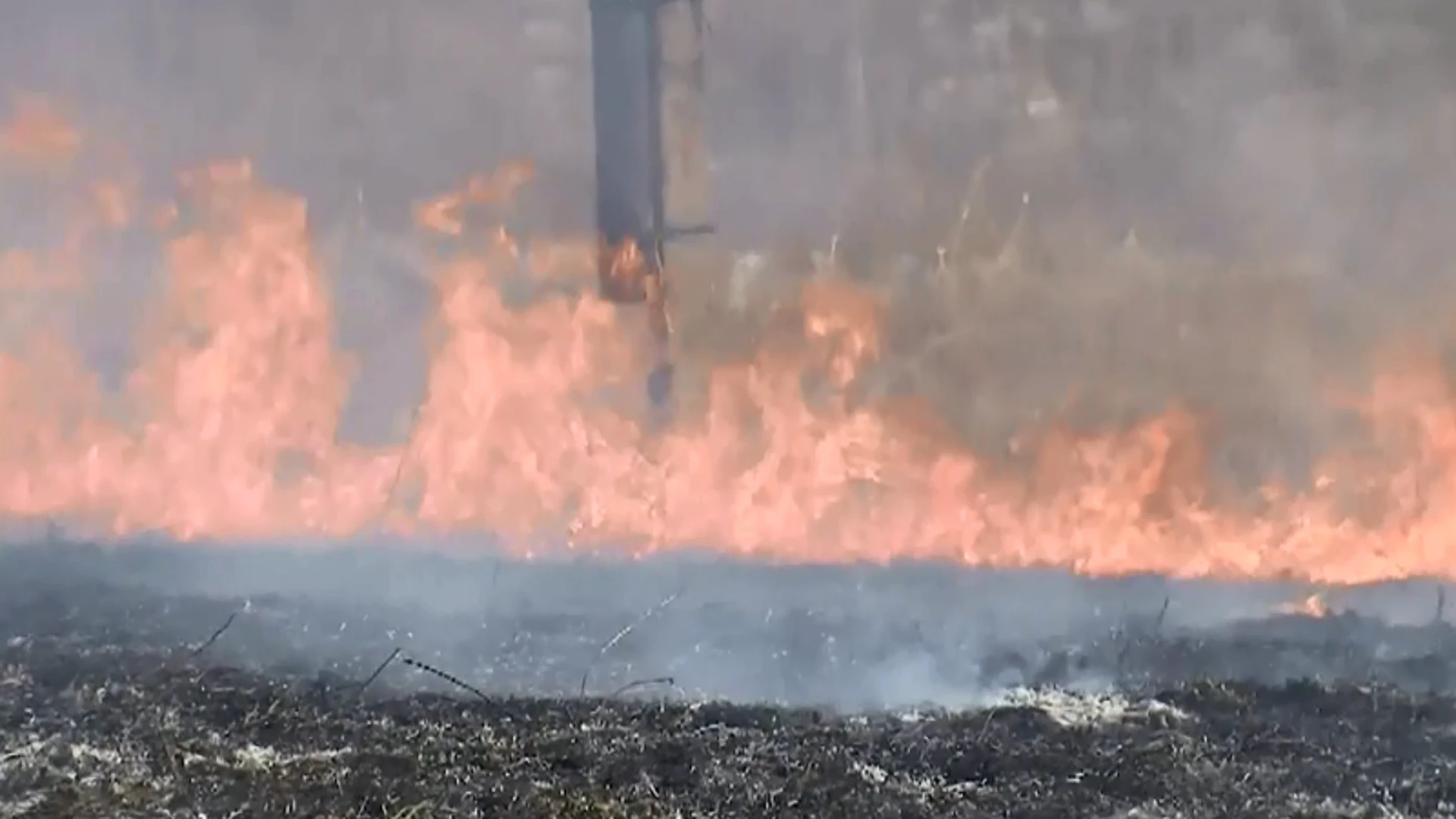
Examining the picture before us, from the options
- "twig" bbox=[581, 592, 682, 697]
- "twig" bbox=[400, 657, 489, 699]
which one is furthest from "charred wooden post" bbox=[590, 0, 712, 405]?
"twig" bbox=[400, 657, 489, 699]

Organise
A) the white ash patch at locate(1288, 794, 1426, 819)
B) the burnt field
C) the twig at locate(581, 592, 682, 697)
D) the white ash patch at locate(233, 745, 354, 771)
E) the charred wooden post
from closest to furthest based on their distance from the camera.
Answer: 1. the white ash patch at locate(1288, 794, 1426, 819)
2. the burnt field
3. the white ash patch at locate(233, 745, 354, 771)
4. the twig at locate(581, 592, 682, 697)
5. the charred wooden post

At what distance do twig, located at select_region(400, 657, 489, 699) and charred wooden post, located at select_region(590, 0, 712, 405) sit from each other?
2.09m

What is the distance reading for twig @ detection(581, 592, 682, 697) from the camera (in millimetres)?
5945

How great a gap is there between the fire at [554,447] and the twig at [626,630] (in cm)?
28

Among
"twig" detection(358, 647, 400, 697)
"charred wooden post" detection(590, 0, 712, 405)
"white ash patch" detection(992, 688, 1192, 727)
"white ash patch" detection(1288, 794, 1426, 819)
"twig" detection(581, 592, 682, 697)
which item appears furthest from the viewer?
"charred wooden post" detection(590, 0, 712, 405)

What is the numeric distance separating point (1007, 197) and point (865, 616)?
1.92 m

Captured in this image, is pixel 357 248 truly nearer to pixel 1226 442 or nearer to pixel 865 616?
pixel 865 616

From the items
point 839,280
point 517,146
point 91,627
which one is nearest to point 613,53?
point 517,146

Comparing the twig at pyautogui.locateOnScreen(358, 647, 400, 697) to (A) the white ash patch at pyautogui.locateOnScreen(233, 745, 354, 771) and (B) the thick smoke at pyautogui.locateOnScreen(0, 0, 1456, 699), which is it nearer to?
(B) the thick smoke at pyautogui.locateOnScreen(0, 0, 1456, 699)

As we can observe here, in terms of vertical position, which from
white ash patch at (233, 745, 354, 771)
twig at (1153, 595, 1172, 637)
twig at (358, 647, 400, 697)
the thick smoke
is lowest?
white ash patch at (233, 745, 354, 771)

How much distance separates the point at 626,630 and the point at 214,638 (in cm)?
179

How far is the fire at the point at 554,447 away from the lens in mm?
5969

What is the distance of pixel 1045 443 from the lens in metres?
6.04

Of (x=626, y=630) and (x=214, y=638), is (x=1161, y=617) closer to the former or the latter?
(x=626, y=630)
